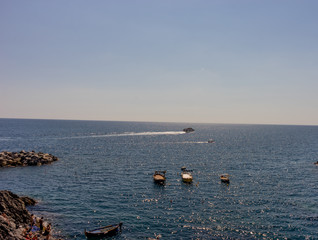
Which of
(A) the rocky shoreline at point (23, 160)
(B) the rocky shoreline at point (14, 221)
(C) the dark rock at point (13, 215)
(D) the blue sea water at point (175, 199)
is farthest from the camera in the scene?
(A) the rocky shoreline at point (23, 160)

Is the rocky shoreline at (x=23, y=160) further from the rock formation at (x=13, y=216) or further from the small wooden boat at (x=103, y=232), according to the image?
the small wooden boat at (x=103, y=232)

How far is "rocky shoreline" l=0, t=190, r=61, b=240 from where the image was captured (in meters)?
31.4

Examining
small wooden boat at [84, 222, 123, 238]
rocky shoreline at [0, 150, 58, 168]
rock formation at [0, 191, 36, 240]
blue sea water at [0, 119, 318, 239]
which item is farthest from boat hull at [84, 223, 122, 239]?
rocky shoreline at [0, 150, 58, 168]

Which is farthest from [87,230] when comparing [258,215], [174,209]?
[258,215]

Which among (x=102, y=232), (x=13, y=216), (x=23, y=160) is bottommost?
(x=102, y=232)

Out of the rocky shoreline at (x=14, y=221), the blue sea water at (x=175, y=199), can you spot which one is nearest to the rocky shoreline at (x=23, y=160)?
the blue sea water at (x=175, y=199)

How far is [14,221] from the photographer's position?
124 feet

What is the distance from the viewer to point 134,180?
71.0m

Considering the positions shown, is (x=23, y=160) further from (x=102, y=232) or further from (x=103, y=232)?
(x=103, y=232)

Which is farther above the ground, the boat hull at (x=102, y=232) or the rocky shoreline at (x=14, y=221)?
the rocky shoreline at (x=14, y=221)

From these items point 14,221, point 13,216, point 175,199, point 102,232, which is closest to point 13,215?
point 13,216

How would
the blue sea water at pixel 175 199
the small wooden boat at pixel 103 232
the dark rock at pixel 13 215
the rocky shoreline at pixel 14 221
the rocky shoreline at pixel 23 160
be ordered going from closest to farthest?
the rocky shoreline at pixel 14 221 → the dark rock at pixel 13 215 → the small wooden boat at pixel 103 232 → the blue sea water at pixel 175 199 → the rocky shoreline at pixel 23 160

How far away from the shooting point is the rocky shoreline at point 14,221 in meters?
31.4

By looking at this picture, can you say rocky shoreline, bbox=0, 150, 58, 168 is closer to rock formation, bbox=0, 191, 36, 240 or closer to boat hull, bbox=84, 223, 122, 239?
rock formation, bbox=0, 191, 36, 240
